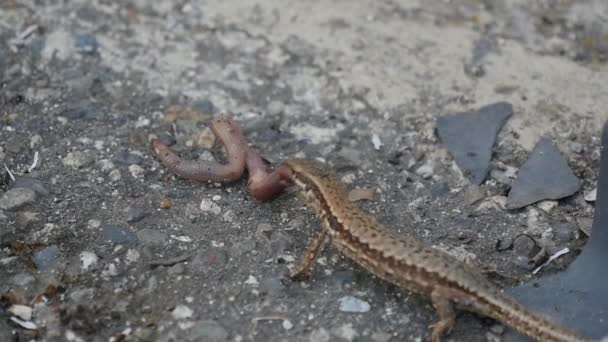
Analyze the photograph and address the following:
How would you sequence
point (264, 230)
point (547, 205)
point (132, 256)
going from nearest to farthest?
point (132, 256) < point (264, 230) < point (547, 205)

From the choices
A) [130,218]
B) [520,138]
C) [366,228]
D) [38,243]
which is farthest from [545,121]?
[38,243]

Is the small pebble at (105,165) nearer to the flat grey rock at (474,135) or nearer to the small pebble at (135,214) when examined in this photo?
the small pebble at (135,214)

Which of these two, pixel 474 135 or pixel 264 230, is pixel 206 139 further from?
pixel 474 135

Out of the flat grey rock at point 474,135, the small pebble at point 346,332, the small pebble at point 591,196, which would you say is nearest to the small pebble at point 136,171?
the small pebble at point 346,332

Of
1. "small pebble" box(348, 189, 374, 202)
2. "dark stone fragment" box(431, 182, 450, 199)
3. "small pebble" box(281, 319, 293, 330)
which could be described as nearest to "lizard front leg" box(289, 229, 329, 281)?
"small pebble" box(281, 319, 293, 330)

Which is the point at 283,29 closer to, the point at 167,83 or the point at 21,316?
the point at 167,83

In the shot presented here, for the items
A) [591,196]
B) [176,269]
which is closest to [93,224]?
[176,269]
